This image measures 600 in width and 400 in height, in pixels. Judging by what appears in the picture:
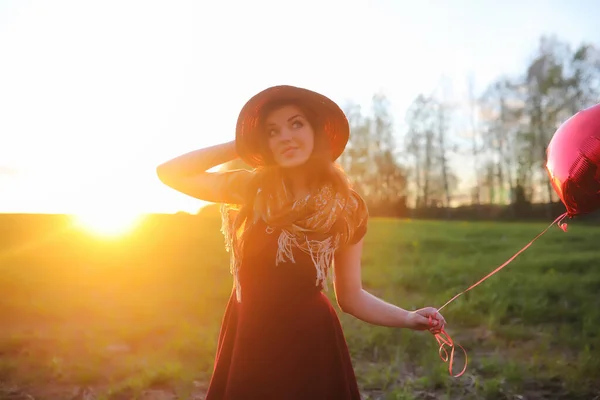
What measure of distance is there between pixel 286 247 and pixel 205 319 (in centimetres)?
472

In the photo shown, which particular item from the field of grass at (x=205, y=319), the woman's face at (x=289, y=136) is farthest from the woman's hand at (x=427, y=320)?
the field of grass at (x=205, y=319)

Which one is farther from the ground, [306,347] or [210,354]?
[306,347]

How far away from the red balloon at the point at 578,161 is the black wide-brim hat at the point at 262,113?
1.02 metres

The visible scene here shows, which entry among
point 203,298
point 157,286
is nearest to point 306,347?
point 203,298

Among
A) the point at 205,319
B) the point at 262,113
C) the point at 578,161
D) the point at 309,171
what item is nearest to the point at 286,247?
the point at 309,171

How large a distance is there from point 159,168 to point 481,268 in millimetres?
8324

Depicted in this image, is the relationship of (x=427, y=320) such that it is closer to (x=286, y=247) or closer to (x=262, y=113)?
(x=286, y=247)

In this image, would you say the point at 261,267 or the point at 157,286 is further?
the point at 157,286

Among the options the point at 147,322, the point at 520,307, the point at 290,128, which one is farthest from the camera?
the point at 520,307

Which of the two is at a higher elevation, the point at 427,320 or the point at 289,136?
the point at 289,136

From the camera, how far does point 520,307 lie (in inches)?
287

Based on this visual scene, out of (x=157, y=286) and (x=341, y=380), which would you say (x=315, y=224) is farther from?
(x=157, y=286)

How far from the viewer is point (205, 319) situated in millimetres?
6652

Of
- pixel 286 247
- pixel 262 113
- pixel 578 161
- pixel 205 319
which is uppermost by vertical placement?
pixel 262 113
